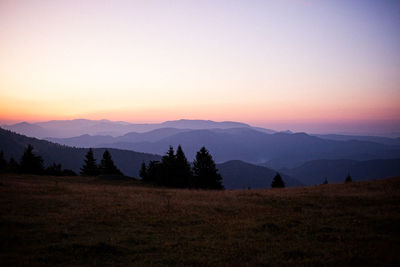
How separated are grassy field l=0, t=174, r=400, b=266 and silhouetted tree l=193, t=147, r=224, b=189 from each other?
21917 millimetres

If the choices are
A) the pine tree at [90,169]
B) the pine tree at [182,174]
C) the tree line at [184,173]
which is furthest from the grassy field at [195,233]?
the pine tree at [90,169]

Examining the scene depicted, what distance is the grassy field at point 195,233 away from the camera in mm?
Answer: 8836

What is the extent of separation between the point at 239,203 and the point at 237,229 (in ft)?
24.4

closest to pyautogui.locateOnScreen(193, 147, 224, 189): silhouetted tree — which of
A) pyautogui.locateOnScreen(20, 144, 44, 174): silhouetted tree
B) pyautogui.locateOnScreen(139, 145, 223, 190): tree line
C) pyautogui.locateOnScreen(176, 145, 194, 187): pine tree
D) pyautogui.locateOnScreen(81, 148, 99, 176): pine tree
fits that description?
pyautogui.locateOnScreen(139, 145, 223, 190): tree line

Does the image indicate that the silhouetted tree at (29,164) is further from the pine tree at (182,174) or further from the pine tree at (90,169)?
the pine tree at (182,174)

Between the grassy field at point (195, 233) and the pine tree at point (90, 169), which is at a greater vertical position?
the grassy field at point (195, 233)

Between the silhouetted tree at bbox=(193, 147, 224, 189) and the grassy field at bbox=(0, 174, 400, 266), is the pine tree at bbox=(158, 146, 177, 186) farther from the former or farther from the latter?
the grassy field at bbox=(0, 174, 400, 266)

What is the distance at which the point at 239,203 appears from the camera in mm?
19797

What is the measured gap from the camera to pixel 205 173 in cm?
4119

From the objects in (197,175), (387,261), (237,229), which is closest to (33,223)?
(237,229)

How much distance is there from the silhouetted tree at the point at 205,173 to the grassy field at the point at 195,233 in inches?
863

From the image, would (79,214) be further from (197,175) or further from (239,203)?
Answer: (197,175)

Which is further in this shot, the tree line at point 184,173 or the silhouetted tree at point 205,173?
the silhouetted tree at point 205,173

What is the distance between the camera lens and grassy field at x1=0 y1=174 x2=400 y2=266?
8836mm
